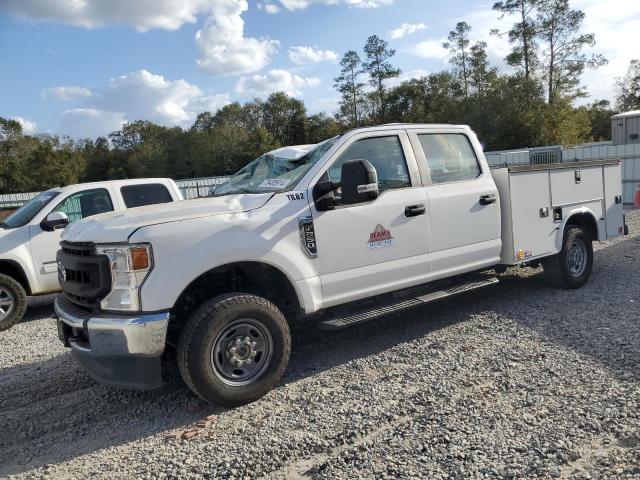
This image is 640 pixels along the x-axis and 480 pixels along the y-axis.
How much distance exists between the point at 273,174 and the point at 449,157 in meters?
1.91

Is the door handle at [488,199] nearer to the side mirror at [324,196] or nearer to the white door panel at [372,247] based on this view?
the white door panel at [372,247]

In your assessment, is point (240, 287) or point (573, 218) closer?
point (240, 287)

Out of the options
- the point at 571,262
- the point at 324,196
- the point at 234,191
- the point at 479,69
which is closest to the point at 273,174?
the point at 234,191

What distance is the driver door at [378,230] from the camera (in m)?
4.43

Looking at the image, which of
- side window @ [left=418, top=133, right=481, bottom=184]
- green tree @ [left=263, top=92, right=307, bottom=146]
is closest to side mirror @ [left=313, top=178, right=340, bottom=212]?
side window @ [left=418, top=133, right=481, bottom=184]

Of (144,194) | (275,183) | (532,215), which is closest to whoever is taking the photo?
(275,183)

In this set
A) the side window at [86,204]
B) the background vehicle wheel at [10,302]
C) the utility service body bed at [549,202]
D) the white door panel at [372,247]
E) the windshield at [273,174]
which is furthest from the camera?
the side window at [86,204]

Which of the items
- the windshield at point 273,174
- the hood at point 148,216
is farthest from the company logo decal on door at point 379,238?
the hood at point 148,216

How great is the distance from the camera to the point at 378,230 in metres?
4.66

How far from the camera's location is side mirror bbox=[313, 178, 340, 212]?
4.34 m

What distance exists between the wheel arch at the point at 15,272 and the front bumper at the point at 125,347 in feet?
13.1

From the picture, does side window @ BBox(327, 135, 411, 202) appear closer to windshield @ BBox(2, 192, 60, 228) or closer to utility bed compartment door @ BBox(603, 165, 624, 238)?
utility bed compartment door @ BBox(603, 165, 624, 238)

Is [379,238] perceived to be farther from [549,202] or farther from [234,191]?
[549,202]

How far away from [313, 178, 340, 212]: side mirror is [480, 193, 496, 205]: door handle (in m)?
1.93
